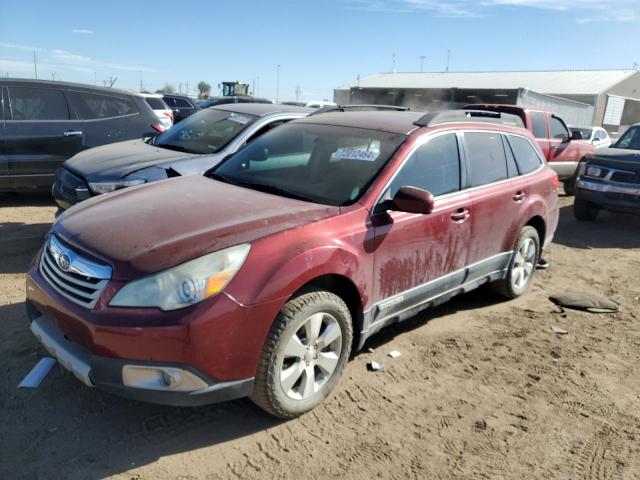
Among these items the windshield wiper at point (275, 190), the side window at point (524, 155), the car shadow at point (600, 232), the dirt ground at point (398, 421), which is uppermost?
the side window at point (524, 155)

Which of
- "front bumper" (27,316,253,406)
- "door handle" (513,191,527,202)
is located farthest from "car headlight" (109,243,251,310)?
"door handle" (513,191,527,202)

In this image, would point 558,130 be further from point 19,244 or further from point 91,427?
point 91,427

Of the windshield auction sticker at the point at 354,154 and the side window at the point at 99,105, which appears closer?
the windshield auction sticker at the point at 354,154

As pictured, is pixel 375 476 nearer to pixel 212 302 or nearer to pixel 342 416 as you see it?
pixel 342 416

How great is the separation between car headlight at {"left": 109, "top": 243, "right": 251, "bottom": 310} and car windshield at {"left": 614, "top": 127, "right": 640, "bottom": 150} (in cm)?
926

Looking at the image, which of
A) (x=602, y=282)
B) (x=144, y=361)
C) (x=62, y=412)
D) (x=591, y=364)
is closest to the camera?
(x=144, y=361)

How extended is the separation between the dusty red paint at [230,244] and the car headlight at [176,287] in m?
0.04

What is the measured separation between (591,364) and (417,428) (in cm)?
177

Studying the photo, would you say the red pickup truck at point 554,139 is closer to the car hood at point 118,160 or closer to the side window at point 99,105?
the side window at point 99,105

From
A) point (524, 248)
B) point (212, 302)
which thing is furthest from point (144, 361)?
point (524, 248)

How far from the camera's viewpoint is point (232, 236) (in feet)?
9.20

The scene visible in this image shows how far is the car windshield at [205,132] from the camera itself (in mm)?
6160

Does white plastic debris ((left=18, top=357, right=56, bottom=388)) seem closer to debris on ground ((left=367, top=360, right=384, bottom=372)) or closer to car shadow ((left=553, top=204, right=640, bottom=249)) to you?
debris on ground ((left=367, top=360, right=384, bottom=372))

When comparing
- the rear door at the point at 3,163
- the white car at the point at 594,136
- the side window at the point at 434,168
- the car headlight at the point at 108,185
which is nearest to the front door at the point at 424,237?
the side window at the point at 434,168
